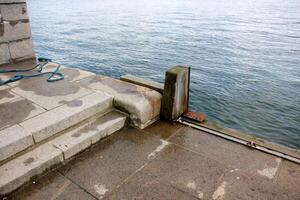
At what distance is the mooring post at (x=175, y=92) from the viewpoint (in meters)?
5.21

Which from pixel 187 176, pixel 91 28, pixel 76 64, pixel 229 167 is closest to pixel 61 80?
A: pixel 187 176

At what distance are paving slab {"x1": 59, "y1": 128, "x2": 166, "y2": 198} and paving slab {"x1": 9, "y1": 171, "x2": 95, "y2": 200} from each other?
0.11 meters

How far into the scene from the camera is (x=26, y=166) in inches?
148

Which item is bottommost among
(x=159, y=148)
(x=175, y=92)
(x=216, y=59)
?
(x=216, y=59)

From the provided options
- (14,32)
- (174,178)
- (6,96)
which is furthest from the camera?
(14,32)

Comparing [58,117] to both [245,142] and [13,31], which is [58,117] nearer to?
[245,142]

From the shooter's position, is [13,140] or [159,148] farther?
[159,148]

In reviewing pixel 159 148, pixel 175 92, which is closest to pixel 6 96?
pixel 159 148

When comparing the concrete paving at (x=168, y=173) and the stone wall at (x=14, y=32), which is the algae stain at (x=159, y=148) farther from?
the stone wall at (x=14, y=32)

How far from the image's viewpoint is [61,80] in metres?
6.10

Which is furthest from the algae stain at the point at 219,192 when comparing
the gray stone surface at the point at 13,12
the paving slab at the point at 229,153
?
the gray stone surface at the point at 13,12

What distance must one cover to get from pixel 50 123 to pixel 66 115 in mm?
334

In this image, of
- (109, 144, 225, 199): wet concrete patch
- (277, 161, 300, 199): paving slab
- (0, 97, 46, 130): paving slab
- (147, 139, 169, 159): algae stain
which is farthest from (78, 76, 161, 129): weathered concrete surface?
(277, 161, 300, 199): paving slab

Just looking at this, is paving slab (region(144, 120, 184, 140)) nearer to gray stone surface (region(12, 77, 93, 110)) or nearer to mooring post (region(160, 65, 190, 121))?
mooring post (region(160, 65, 190, 121))
